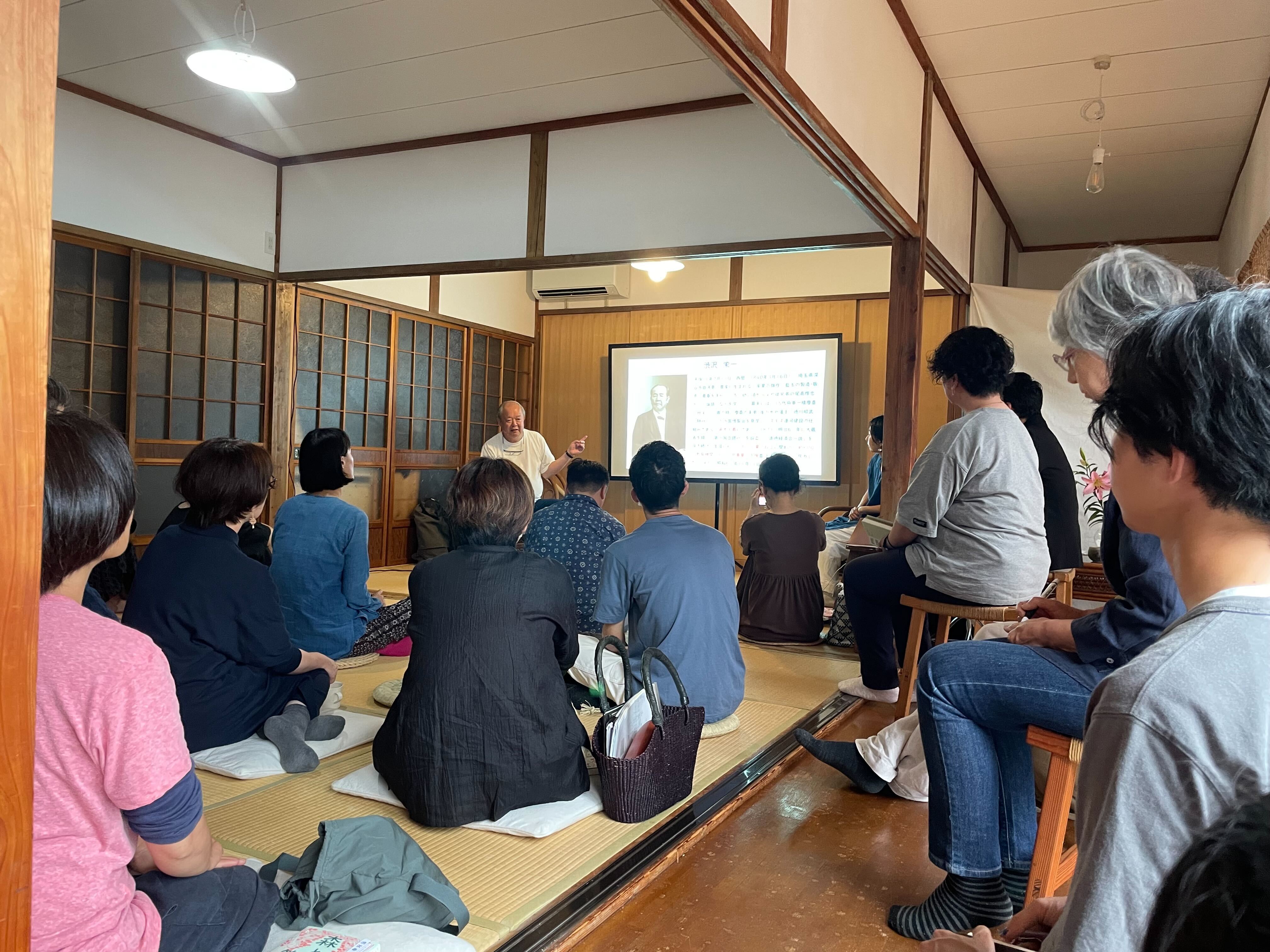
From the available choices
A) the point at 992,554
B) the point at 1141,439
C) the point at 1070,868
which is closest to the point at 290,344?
the point at 992,554

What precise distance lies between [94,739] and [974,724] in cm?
143

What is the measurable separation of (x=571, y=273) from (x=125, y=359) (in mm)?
3948

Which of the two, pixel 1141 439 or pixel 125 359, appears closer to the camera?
pixel 1141 439

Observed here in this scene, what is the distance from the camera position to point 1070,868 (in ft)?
5.88

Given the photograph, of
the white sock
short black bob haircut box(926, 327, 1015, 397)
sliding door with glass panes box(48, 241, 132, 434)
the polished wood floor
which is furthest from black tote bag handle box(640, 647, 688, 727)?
sliding door with glass panes box(48, 241, 132, 434)

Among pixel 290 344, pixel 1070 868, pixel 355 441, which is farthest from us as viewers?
pixel 355 441

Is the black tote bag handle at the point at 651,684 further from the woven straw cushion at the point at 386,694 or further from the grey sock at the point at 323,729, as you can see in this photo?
the woven straw cushion at the point at 386,694

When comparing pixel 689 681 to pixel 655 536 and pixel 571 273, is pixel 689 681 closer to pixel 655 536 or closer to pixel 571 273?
pixel 655 536

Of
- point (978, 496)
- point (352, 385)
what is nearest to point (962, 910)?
point (978, 496)

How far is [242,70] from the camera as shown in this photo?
3.23 m

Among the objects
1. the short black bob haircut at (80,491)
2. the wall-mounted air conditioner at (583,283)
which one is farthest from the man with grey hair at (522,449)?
the short black bob haircut at (80,491)

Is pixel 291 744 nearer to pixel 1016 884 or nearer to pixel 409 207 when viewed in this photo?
pixel 1016 884

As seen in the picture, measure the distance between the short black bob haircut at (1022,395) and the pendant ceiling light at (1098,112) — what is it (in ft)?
3.80

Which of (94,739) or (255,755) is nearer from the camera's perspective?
(94,739)
